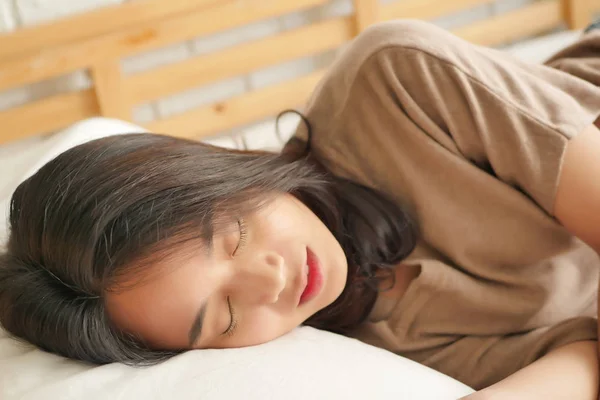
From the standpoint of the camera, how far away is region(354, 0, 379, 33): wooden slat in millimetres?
1490

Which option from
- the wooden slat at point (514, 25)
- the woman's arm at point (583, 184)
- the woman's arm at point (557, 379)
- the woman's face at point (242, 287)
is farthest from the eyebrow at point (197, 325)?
the wooden slat at point (514, 25)

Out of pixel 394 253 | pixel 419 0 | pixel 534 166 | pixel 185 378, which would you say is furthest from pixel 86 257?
pixel 419 0

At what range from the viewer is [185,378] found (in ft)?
1.91

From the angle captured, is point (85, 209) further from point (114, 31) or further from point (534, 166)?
point (114, 31)

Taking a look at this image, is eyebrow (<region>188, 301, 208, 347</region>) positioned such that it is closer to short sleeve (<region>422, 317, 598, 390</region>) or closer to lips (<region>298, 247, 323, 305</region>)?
lips (<region>298, 247, 323, 305</region>)

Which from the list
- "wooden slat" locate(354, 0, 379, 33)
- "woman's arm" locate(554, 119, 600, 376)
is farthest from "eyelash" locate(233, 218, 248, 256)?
"wooden slat" locate(354, 0, 379, 33)

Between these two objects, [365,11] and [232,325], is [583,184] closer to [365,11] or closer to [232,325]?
[232,325]

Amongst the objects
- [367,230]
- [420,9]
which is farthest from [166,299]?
[420,9]

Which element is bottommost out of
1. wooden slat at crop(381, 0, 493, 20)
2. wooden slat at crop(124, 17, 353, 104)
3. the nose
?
the nose

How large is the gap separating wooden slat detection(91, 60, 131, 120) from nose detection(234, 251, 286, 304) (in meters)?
0.82

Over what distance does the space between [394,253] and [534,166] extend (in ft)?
0.75

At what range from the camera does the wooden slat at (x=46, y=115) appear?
133 cm

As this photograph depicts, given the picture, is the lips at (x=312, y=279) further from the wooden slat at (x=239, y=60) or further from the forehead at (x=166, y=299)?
the wooden slat at (x=239, y=60)

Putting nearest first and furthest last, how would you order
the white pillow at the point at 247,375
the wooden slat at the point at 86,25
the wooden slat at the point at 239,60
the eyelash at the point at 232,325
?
the white pillow at the point at 247,375 < the eyelash at the point at 232,325 < the wooden slat at the point at 86,25 < the wooden slat at the point at 239,60
